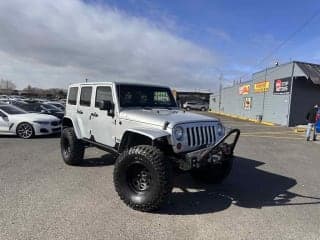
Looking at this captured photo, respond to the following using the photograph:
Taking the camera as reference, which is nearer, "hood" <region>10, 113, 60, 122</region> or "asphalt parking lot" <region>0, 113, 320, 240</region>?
"asphalt parking lot" <region>0, 113, 320, 240</region>

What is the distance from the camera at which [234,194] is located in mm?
6398

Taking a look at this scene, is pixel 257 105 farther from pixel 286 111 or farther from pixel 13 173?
pixel 13 173

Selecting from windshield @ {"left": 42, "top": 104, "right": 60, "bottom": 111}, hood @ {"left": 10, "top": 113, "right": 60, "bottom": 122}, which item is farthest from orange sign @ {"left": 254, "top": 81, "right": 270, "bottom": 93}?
hood @ {"left": 10, "top": 113, "right": 60, "bottom": 122}

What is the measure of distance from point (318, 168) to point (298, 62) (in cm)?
1985

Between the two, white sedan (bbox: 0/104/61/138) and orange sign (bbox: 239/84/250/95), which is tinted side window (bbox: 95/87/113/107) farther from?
orange sign (bbox: 239/84/250/95)

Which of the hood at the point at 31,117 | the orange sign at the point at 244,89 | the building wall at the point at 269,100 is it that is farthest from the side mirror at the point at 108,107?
the orange sign at the point at 244,89

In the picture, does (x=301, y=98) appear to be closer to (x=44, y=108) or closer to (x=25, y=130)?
(x=44, y=108)

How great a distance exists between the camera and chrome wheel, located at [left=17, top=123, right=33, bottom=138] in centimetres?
1358

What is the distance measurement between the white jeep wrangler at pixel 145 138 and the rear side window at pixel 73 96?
0.15 metres

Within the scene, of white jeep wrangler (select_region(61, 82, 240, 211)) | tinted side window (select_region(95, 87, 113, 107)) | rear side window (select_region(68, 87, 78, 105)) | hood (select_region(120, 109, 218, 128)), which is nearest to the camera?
white jeep wrangler (select_region(61, 82, 240, 211))

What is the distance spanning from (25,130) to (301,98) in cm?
2152

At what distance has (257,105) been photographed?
34.4 m

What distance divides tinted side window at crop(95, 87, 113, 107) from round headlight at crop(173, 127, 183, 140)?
1.92 metres

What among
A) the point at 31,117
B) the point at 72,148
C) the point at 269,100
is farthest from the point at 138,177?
the point at 269,100
